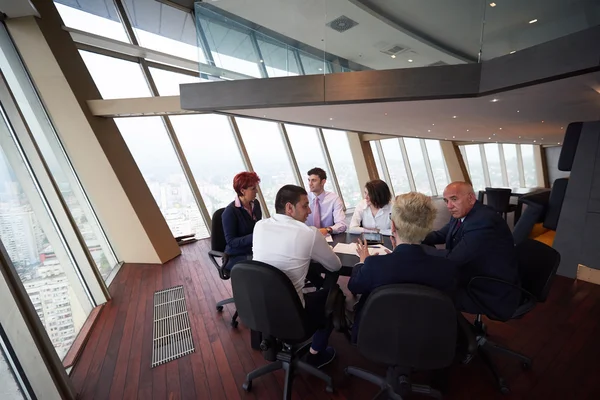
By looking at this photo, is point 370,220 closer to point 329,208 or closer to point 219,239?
point 329,208

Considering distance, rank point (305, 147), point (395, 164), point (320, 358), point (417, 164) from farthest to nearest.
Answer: point (417, 164) → point (395, 164) → point (305, 147) → point (320, 358)

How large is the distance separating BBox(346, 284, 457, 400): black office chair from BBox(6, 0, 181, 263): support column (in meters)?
4.57

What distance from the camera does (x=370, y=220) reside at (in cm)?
311

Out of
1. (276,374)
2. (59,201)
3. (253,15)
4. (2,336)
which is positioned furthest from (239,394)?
(253,15)

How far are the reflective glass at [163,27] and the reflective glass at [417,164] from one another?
9.77 metres

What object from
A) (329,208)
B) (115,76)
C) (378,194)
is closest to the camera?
(378,194)

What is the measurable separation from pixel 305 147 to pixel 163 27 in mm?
4898

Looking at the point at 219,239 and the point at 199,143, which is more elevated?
the point at 199,143

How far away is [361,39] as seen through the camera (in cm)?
379

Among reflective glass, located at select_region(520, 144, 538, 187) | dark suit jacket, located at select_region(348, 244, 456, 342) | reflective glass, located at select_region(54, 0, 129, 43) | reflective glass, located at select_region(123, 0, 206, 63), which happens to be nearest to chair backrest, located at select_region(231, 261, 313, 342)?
dark suit jacket, located at select_region(348, 244, 456, 342)

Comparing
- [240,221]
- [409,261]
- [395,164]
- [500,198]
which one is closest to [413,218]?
[409,261]

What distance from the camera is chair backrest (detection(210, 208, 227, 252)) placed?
2859 mm

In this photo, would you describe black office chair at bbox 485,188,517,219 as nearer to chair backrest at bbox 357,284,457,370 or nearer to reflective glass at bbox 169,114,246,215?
chair backrest at bbox 357,284,457,370

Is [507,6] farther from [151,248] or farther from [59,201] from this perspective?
[151,248]
